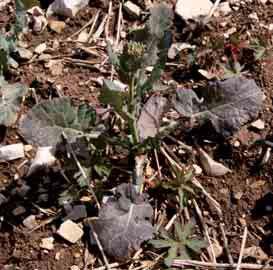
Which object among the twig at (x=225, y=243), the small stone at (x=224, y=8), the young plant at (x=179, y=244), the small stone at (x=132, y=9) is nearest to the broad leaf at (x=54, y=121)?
the young plant at (x=179, y=244)

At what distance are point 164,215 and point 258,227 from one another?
0.28 m

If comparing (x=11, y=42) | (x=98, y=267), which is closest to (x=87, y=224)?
(x=98, y=267)

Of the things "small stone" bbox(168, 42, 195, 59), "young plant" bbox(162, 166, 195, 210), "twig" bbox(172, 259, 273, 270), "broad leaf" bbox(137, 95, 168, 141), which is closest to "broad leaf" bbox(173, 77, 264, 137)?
"broad leaf" bbox(137, 95, 168, 141)

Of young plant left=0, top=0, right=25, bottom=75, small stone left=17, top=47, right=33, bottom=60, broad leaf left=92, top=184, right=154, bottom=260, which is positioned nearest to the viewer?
broad leaf left=92, top=184, right=154, bottom=260

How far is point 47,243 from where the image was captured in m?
1.98

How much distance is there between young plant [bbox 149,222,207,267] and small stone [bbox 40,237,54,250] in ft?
0.97

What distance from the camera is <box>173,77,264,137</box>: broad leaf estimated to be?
80.7 inches

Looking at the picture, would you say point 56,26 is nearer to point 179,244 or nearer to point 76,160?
point 76,160

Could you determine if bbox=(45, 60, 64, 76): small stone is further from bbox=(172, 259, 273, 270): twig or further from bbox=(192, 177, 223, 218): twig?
bbox=(172, 259, 273, 270): twig

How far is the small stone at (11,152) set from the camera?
2.12 metres

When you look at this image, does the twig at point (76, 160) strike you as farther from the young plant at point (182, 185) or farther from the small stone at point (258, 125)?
the small stone at point (258, 125)

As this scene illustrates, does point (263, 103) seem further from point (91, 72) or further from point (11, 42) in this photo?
point (11, 42)

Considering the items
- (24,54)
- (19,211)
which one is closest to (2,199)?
(19,211)

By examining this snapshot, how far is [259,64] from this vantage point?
230 cm
